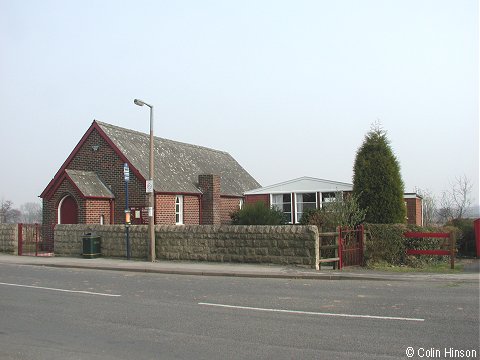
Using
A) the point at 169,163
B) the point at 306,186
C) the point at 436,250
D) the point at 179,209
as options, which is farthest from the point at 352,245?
the point at 169,163

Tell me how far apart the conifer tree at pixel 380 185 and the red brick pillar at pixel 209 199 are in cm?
1288

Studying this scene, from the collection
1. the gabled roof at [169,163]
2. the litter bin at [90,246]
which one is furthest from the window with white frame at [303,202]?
the litter bin at [90,246]

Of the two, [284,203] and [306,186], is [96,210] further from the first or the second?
[306,186]

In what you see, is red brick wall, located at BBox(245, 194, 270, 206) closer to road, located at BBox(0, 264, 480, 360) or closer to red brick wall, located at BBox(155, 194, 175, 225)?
red brick wall, located at BBox(155, 194, 175, 225)

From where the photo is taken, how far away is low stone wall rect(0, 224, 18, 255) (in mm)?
25422

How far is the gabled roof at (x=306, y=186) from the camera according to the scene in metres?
29.2

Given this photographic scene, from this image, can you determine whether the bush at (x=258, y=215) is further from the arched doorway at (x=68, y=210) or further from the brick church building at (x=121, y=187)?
the arched doorway at (x=68, y=210)

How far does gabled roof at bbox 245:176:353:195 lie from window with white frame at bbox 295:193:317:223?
0.45m

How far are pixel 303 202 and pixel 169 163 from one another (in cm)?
841

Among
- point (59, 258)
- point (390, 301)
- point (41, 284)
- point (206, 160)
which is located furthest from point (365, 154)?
point (206, 160)

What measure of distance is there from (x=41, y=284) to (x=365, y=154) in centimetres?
1190

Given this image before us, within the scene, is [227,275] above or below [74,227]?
below

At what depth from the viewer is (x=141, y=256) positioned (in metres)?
21.2

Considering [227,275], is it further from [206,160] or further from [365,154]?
[206,160]
